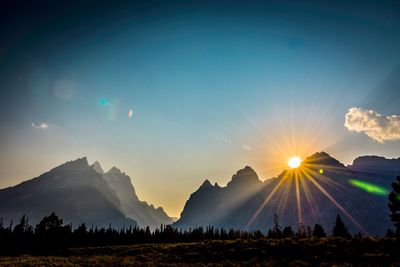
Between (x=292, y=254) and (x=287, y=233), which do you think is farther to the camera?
(x=287, y=233)

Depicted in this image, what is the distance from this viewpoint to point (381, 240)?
43.1 metres

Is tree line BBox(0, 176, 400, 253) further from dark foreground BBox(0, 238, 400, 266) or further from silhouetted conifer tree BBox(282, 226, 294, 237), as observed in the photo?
dark foreground BBox(0, 238, 400, 266)

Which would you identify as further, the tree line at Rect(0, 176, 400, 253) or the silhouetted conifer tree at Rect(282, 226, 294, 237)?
the silhouetted conifer tree at Rect(282, 226, 294, 237)

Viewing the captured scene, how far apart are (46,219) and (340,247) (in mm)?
77259

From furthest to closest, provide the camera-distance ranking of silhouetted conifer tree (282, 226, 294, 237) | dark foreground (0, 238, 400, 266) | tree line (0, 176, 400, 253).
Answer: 1. silhouetted conifer tree (282, 226, 294, 237)
2. tree line (0, 176, 400, 253)
3. dark foreground (0, 238, 400, 266)

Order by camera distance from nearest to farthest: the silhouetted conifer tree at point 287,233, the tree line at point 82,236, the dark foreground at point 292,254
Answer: the dark foreground at point 292,254 < the tree line at point 82,236 < the silhouetted conifer tree at point 287,233

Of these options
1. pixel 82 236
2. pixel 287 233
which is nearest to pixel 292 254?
pixel 287 233

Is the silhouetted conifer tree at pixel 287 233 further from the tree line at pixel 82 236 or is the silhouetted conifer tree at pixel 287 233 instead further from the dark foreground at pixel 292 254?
the dark foreground at pixel 292 254

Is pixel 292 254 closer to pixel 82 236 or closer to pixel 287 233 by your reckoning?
pixel 287 233

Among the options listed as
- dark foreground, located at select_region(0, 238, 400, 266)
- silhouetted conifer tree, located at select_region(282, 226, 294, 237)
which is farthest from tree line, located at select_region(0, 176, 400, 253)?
dark foreground, located at select_region(0, 238, 400, 266)

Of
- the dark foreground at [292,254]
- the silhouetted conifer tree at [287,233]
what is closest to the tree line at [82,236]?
the silhouetted conifer tree at [287,233]

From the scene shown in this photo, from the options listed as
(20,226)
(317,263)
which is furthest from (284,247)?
(20,226)

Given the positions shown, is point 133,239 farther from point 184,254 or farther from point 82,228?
point 184,254

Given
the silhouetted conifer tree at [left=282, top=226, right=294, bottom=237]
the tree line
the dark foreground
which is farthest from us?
the silhouetted conifer tree at [left=282, top=226, right=294, bottom=237]
